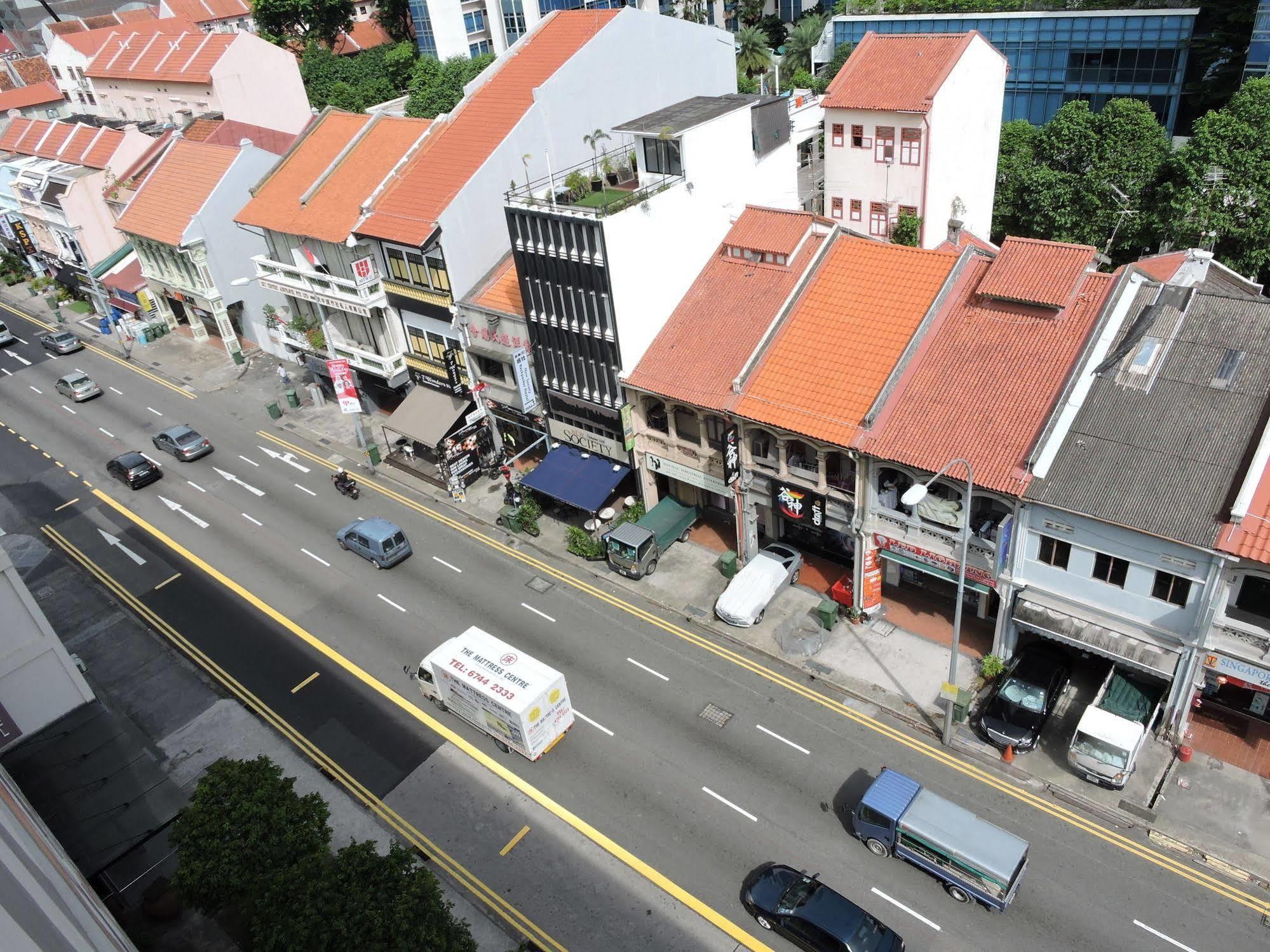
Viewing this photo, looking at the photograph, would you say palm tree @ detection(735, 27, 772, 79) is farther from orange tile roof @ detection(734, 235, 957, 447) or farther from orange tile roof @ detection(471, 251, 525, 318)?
orange tile roof @ detection(734, 235, 957, 447)

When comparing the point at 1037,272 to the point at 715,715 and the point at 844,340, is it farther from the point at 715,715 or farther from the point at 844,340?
the point at 715,715

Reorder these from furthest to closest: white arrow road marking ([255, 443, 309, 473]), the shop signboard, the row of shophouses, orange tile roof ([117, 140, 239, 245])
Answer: orange tile roof ([117, 140, 239, 245])
white arrow road marking ([255, 443, 309, 473])
the shop signboard
the row of shophouses

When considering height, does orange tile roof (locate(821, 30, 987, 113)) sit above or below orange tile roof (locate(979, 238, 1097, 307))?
above

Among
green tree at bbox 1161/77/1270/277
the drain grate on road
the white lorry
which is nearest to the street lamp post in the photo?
the drain grate on road

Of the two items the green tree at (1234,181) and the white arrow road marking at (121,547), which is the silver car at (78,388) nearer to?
the white arrow road marking at (121,547)

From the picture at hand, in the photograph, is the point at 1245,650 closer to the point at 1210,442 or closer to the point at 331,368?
the point at 1210,442

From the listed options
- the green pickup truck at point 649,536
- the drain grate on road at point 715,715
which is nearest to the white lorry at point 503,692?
the drain grate on road at point 715,715

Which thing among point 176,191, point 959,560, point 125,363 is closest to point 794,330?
point 959,560
